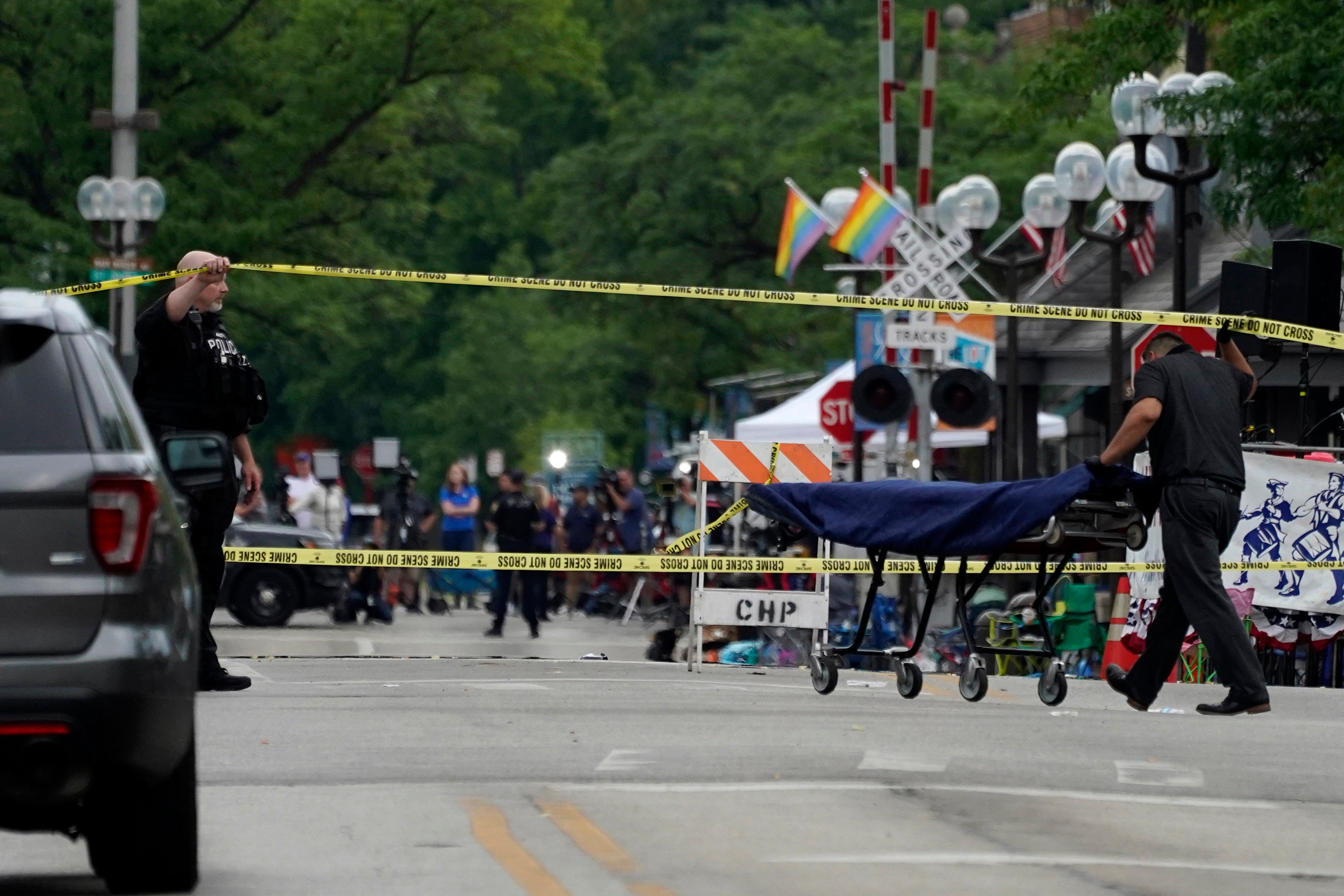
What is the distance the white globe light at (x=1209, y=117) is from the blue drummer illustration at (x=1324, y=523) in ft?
16.7

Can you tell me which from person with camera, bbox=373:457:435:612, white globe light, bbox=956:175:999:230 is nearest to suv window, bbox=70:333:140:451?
white globe light, bbox=956:175:999:230

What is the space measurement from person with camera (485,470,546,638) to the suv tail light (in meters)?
17.5

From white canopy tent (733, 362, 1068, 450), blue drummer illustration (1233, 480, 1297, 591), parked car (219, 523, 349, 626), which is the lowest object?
parked car (219, 523, 349, 626)

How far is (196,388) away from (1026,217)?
16.5 meters

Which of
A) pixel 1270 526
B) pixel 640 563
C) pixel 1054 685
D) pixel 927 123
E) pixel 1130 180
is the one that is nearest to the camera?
pixel 1054 685

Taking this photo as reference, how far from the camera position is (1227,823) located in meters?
8.22

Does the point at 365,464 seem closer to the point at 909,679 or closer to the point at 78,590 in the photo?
the point at 909,679

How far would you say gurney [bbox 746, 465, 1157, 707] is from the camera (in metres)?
10.9

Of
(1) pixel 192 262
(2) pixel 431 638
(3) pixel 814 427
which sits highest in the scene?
(1) pixel 192 262

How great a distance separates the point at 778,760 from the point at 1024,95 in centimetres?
1370

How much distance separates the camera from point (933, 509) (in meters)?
11.2

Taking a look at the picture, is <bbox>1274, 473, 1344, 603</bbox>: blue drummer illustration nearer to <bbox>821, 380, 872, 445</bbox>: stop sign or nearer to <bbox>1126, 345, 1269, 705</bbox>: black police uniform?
<bbox>1126, 345, 1269, 705</bbox>: black police uniform

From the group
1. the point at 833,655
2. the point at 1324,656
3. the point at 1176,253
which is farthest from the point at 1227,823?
the point at 1176,253

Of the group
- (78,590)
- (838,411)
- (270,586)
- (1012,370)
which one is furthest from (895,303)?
(838,411)
